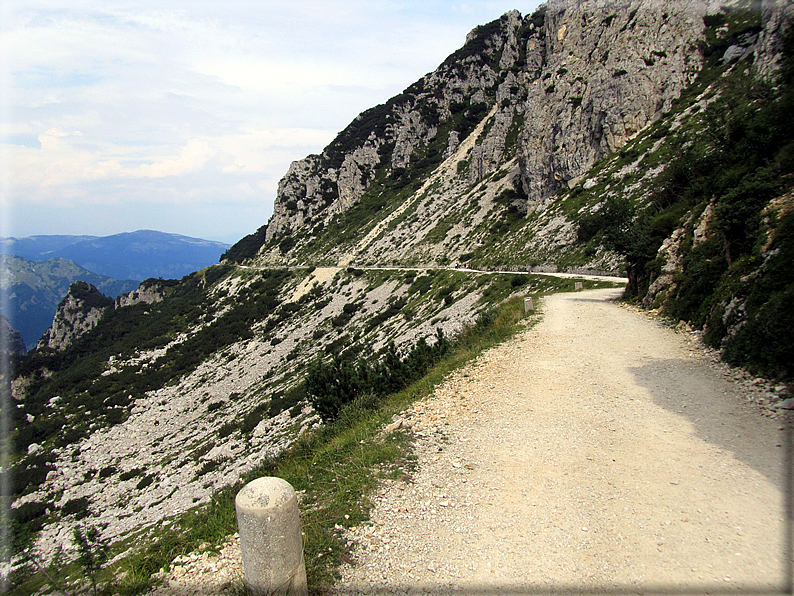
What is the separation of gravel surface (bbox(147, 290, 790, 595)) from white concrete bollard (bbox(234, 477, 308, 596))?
2.92 ft

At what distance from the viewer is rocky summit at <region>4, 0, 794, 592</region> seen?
502 inches

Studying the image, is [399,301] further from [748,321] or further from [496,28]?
[496,28]

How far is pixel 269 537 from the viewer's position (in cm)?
359

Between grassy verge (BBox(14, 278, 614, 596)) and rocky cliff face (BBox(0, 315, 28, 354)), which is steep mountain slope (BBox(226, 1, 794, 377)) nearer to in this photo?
grassy verge (BBox(14, 278, 614, 596))

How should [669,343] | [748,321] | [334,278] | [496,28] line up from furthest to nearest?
1. [496,28]
2. [334,278]
3. [669,343]
4. [748,321]

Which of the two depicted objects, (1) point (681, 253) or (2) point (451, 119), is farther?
(2) point (451, 119)

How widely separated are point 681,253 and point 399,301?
31726 millimetres

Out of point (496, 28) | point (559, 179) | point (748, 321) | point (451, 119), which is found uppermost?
point (496, 28)

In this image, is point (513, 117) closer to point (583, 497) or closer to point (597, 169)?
point (597, 169)

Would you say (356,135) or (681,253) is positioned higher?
(356,135)

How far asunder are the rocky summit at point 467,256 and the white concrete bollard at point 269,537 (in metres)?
6.44

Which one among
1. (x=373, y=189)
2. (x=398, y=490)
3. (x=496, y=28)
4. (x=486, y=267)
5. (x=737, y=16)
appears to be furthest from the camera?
(x=496, y=28)

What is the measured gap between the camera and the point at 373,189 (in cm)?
10750

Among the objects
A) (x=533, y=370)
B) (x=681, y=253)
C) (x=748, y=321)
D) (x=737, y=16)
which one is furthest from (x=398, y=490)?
(x=737, y=16)
